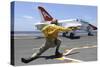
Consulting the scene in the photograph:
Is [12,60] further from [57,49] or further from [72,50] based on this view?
[72,50]

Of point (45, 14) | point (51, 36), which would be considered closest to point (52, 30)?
point (51, 36)

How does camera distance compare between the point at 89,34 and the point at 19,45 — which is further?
the point at 89,34

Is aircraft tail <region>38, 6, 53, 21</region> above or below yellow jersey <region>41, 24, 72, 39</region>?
above

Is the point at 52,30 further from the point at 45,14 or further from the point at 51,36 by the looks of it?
the point at 45,14

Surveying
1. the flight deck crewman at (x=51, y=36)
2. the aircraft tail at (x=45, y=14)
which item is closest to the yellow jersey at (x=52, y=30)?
the flight deck crewman at (x=51, y=36)

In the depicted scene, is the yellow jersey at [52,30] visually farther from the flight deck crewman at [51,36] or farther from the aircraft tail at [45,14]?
the aircraft tail at [45,14]

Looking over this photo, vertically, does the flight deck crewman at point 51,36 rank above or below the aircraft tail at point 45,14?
below

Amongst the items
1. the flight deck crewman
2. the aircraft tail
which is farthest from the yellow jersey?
the aircraft tail

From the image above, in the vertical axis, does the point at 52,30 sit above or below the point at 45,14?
below

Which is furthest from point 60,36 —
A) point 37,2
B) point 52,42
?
point 37,2

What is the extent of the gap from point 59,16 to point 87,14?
0.50m

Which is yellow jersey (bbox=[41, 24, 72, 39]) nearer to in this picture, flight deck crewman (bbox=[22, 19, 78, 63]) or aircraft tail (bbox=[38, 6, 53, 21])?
flight deck crewman (bbox=[22, 19, 78, 63])

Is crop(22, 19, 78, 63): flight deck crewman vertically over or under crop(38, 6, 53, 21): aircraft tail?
Answer: under

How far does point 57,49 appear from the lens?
3385 millimetres
